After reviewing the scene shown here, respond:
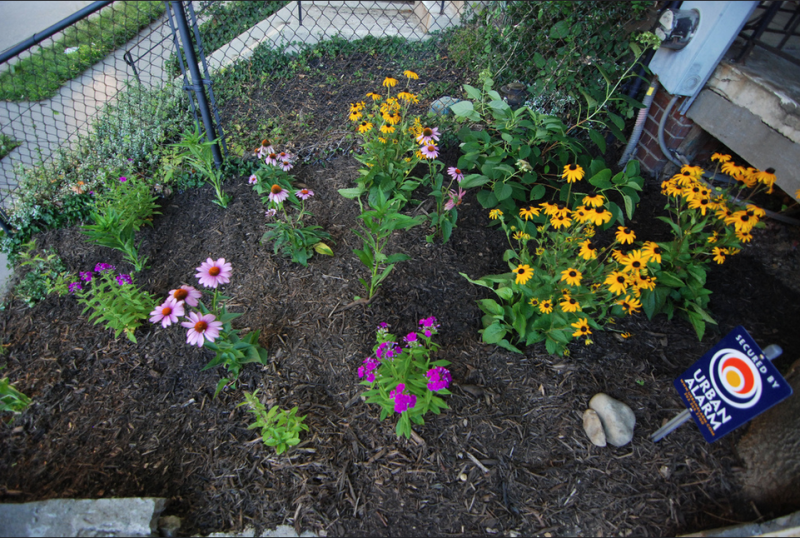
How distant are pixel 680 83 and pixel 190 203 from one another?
3140mm

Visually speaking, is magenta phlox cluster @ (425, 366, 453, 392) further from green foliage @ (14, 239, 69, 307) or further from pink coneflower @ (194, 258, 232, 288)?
green foliage @ (14, 239, 69, 307)

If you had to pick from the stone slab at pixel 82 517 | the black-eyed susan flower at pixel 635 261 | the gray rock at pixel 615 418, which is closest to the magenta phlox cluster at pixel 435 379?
the gray rock at pixel 615 418

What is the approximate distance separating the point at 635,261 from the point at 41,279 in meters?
3.11

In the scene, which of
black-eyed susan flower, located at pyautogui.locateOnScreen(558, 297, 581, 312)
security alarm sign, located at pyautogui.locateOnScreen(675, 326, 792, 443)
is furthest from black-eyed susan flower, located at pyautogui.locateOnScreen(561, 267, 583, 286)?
security alarm sign, located at pyautogui.locateOnScreen(675, 326, 792, 443)

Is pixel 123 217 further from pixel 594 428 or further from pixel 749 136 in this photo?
pixel 749 136

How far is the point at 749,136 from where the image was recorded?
2270 millimetres

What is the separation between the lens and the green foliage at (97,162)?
280 cm

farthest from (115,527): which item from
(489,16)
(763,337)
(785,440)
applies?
(489,16)

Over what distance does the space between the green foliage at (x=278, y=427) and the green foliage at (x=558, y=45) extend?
7.84 ft

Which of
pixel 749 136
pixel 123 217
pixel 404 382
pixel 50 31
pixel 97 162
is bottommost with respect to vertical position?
pixel 97 162

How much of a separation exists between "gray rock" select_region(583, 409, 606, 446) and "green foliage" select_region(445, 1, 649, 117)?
1.83m

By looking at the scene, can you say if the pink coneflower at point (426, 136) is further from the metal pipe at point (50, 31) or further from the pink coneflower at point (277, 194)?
the metal pipe at point (50, 31)

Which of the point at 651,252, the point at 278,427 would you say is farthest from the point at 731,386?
A: the point at 278,427

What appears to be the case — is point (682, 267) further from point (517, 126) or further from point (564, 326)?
point (517, 126)
